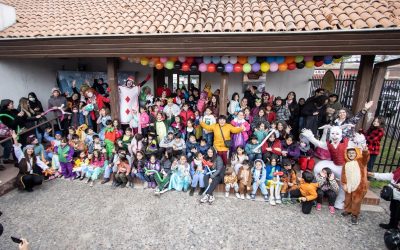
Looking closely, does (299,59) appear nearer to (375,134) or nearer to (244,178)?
(375,134)

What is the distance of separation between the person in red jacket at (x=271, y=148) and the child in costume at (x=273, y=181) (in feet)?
0.56

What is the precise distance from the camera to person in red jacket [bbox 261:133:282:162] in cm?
518

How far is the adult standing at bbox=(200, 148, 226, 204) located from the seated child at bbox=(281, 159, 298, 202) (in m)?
1.30

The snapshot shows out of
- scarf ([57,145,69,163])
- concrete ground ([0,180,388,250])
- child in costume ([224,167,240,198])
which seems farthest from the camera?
→ scarf ([57,145,69,163])

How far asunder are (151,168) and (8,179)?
3295 millimetres

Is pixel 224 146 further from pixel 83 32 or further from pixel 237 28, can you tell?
pixel 83 32

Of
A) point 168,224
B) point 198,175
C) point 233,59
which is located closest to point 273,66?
point 233,59

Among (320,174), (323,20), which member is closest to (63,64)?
(323,20)

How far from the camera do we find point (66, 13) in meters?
6.86

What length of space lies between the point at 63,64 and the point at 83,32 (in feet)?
13.0

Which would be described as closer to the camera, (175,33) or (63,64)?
(175,33)

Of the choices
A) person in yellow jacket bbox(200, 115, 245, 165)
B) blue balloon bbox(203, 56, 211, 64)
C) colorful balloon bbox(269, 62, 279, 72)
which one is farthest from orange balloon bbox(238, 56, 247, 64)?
person in yellow jacket bbox(200, 115, 245, 165)

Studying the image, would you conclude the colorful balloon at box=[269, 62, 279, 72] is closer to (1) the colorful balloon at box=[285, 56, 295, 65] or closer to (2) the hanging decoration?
(2) the hanging decoration

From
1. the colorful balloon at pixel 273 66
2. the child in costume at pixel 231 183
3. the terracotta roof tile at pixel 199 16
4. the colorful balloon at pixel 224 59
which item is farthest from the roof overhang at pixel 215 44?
the child in costume at pixel 231 183
